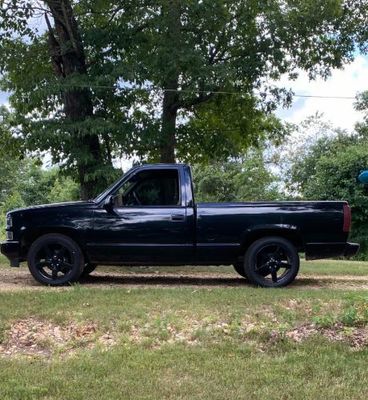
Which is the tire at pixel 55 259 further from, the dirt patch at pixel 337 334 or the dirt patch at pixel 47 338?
the dirt patch at pixel 337 334

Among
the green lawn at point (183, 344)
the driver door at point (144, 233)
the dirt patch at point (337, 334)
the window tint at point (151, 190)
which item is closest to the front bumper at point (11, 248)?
the driver door at point (144, 233)

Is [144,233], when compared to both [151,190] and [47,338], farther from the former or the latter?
[47,338]

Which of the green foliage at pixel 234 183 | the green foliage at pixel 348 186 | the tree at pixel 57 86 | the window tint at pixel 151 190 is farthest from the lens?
the green foliage at pixel 234 183

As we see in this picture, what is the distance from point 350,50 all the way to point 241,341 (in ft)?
35.8

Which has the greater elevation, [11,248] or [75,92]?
[75,92]

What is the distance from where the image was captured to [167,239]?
29.1ft

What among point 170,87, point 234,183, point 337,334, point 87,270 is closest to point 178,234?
point 87,270

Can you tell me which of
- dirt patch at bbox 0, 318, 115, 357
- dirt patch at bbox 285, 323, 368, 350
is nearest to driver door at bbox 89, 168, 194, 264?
dirt patch at bbox 0, 318, 115, 357

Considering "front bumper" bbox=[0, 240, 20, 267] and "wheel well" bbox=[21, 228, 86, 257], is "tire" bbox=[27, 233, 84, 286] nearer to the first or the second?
"wheel well" bbox=[21, 228, 86, 257]

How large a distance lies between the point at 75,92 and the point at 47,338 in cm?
737

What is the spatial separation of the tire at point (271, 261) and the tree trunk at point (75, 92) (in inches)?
177

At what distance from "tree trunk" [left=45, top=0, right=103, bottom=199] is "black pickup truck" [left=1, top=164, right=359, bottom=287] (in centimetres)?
312

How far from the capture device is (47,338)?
6.09m

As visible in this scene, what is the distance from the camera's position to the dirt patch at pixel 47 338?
586cm
